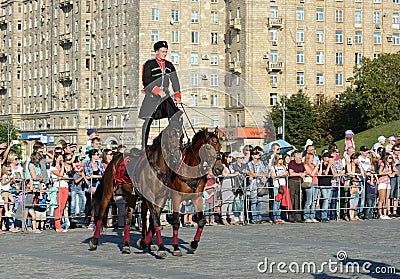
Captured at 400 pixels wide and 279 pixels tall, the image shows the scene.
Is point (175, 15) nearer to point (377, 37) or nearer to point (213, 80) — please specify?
point (377, 37)

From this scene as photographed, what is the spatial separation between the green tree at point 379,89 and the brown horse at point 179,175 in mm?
76869

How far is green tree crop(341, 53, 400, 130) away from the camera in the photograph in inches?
3686

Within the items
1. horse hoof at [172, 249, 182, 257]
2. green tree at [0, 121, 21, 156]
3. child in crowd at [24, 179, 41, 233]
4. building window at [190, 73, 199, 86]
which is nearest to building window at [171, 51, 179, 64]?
green tree at [0, 121, 21, 156]

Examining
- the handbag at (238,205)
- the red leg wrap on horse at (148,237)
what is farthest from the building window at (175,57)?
the red leg wrap on horse at (148,237)

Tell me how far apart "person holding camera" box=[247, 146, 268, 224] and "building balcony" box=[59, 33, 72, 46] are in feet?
311

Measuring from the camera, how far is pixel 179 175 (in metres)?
18.0

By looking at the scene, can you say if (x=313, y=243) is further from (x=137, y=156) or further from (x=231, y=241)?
(x=137, y=156)

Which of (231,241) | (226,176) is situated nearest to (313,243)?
(231,241)

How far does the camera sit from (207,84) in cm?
1756

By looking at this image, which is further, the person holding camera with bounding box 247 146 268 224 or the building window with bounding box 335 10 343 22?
the building window with bounding box 335 10 343 22

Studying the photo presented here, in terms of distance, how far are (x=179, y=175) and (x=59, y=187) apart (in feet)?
23.5

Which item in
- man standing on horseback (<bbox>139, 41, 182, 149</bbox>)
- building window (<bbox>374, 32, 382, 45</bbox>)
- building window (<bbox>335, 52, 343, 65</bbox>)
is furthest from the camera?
building window (<bbox>374, 32, 382, 45</bbox>)

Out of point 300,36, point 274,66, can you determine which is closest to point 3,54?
point 274,66

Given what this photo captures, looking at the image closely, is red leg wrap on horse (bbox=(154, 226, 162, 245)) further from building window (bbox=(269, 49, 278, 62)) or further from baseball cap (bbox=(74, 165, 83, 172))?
building window (bbox=(269, 49, 278, 62))
